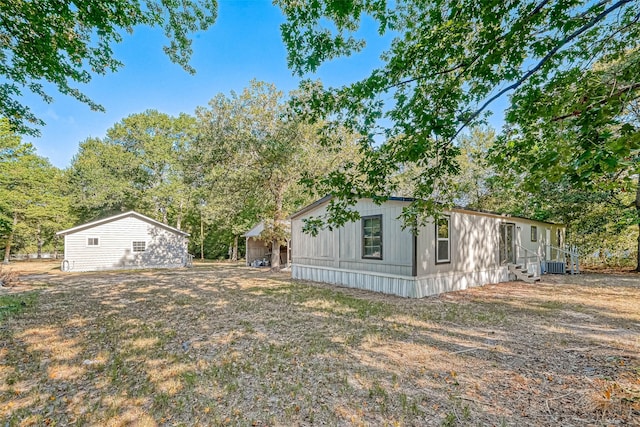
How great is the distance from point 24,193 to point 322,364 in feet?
97.3

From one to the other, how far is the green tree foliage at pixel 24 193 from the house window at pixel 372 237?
80.7ft

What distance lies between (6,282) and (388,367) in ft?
45.1

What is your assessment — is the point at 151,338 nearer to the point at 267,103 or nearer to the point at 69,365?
the point at 69,365

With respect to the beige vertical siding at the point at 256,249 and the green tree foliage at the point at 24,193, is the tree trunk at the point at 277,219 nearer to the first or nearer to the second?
the beige vertical siding at the point at 256,249

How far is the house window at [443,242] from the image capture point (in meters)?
9.16

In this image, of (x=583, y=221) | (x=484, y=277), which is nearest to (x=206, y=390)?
(x=484, y=277)

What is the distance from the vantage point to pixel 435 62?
156 inches

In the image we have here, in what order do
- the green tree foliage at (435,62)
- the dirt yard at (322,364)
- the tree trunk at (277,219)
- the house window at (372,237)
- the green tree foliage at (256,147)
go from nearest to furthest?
1. the dirt yard at (322,364)
2. the green tree foliage at (435,62)
3. the house window at (372,237)
4. the green tree foliage at (256,147)
5. the tree trunk at (277,219)

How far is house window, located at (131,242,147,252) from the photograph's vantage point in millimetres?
17875

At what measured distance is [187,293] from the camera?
367 inches

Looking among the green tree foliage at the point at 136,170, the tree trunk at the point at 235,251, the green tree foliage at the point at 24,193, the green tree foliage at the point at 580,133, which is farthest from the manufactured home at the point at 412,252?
the green tree foliage at the point at 24,193

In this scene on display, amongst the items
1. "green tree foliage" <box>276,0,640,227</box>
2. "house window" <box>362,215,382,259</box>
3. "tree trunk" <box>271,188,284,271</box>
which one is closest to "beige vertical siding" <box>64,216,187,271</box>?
"tree trunk" <box>271,188,284,271</box>

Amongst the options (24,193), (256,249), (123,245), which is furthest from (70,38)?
(24,193)

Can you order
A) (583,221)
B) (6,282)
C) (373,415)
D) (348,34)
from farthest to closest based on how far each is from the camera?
(583,221) → (6,282) → (348,34) → (373,415)
